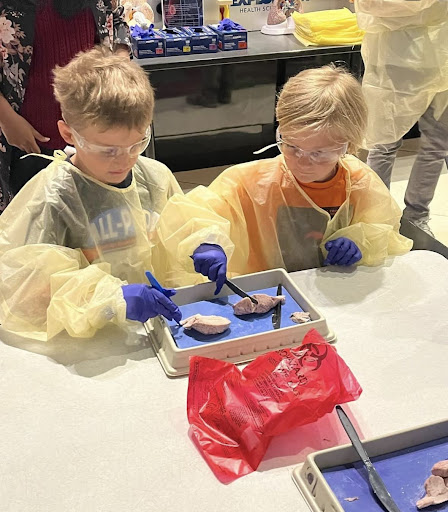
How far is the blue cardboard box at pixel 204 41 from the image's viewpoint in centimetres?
315

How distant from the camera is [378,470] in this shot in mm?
912

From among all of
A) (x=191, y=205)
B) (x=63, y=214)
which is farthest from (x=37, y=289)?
(x=191, y=205)

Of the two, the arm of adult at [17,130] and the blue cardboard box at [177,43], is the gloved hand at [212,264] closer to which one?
the arm of adult at [17,130]

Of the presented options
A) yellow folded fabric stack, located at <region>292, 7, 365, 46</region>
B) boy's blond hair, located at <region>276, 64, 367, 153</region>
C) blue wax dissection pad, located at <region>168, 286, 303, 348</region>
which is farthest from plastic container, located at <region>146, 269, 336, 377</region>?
yellow folded fabric stack, located at <region>292, 7, 365, 46</region>

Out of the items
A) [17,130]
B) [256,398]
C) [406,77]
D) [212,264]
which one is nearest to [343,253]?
[212,264]

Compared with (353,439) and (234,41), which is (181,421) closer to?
(353,439)

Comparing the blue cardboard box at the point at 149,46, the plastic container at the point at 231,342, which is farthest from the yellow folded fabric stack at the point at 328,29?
the plastic container at the point at 231,342

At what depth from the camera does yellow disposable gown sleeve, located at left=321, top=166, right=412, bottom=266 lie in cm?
149

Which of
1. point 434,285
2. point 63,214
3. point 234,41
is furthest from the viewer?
point 234,41

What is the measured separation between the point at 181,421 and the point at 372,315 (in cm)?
50

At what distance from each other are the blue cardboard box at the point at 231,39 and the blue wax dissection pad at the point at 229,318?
2.24m

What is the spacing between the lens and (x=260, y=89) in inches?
134

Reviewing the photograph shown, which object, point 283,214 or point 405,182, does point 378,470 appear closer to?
point 283,214

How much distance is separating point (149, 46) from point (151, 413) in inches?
97.0
